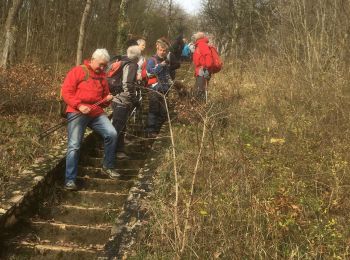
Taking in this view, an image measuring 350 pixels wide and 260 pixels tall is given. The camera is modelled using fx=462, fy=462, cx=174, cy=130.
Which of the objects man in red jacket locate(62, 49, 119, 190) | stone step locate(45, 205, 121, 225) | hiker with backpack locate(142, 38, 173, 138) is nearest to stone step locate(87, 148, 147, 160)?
hiker with backpack locate(142, 38, 173, 138)

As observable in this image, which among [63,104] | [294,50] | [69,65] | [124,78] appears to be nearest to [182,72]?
[69,65]

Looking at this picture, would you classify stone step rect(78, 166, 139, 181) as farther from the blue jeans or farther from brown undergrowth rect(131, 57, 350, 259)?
brown undergrowth rect(131, 57, 350, 259)

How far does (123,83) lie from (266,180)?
9.31 feet

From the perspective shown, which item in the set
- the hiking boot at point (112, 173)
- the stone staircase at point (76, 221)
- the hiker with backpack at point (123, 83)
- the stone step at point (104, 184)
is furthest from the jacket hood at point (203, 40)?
Answer: the stone step at point (104, 184)

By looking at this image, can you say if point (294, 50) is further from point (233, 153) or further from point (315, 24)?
point (233, 153)

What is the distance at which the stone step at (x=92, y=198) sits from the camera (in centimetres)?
655

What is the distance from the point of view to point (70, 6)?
16.8 m

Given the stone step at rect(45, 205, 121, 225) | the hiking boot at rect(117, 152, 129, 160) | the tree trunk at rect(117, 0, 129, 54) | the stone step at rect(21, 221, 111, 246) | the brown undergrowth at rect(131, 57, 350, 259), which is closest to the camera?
the brown undergrowth at rect(131, 57, 350, 259)

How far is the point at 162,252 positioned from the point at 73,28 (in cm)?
1331

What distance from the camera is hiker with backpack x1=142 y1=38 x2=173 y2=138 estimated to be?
329 inches

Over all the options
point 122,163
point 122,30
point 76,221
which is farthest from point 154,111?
point 122,30

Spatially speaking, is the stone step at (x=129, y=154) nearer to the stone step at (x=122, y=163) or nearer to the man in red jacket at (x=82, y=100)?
the stone step at (x=122, y=163)

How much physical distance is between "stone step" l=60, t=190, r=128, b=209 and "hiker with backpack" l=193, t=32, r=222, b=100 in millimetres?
3366

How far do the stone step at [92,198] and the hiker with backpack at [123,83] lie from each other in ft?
4.13
